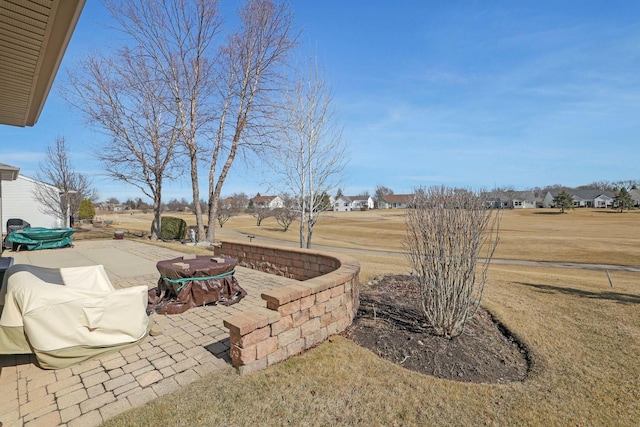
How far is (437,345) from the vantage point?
3518 mm

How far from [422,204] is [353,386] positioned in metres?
2.32

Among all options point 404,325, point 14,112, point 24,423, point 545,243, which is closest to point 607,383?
point 404,325

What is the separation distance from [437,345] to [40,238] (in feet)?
51.3

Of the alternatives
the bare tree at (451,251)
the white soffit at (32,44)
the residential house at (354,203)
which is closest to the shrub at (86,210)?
the white soffit at (32,44)

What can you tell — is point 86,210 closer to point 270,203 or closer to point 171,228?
point 171,228

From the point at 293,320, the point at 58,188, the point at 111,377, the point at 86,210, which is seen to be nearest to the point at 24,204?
the point at 58,188

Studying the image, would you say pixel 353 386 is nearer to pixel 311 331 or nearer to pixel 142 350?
pixel 311 331

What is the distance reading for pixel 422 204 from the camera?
3.93 meters

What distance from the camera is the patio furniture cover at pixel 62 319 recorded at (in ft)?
9.25

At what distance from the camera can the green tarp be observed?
1204 cm

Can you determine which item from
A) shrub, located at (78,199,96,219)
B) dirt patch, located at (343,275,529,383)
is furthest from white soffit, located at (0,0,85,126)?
shrub, located at (78,199,96,219)

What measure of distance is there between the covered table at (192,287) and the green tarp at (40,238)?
10991 mm

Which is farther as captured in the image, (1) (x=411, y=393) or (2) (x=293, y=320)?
(2) (x=293, y=320)

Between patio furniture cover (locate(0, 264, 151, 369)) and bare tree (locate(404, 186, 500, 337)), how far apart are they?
11.5 ft
